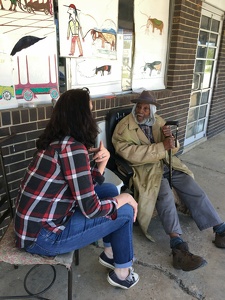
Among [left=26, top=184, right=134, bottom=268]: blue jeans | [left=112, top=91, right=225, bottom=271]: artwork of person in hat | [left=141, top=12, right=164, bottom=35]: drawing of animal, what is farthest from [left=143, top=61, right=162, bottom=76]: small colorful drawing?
[left=26, top=184, right=134, bottom=268]: blue jeans

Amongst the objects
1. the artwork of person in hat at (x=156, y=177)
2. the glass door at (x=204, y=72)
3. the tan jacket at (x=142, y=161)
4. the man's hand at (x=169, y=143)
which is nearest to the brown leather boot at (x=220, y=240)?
the artwork of person in hat at (x=156, y=177)

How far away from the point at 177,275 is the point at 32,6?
2254 millimetres

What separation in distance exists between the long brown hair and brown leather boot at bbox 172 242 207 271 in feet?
3.88

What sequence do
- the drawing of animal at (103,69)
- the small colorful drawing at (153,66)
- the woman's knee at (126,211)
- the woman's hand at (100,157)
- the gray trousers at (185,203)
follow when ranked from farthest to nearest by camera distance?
the small colorful drawing at (153,66) < the drawing of animal at (103,69) < the gray trousers at (185,203) < the woman's hand at (100,157) < the woman's knee at (126,211)

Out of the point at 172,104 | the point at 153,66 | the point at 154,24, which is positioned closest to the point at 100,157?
the point at 153,66

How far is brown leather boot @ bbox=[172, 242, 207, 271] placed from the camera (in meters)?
1.87

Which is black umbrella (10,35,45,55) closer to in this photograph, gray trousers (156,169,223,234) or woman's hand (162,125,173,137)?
woman's hand (162,125,173,137)

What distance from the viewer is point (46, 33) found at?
2.11 m

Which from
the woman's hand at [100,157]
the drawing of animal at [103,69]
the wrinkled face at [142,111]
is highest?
the drawing of animal at [103,69]

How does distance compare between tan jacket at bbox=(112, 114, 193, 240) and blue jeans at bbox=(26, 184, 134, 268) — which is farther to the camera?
tan jacket at bbox=(112, 114, 193, 240)

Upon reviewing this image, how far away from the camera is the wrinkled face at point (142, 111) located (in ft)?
7.91

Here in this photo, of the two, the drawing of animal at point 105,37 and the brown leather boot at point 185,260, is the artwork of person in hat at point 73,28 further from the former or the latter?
the brown leather boot at point 185,260

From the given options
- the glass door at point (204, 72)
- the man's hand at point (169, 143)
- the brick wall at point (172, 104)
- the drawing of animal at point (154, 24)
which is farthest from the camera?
the glass door at point (204, 72)

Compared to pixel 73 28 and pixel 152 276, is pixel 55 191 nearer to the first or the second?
pixel 152 276
